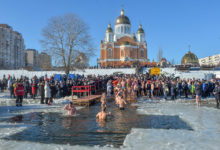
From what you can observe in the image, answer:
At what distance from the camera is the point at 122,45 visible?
237 feet

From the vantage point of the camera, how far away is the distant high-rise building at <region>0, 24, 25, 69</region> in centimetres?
7716

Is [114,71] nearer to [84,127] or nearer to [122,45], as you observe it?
[122,45]

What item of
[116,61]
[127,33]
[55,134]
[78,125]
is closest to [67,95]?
[78,125]

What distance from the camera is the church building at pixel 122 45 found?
71812 millimetres

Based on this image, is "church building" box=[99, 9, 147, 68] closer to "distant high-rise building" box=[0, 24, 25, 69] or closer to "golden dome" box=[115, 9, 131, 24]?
"golden dome" box=[115, 9, 131, 24]

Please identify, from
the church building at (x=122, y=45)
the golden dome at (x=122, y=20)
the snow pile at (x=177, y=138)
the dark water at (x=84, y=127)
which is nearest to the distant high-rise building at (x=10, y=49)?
the church building at (x=122, y=45)

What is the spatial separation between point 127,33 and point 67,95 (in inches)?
2366

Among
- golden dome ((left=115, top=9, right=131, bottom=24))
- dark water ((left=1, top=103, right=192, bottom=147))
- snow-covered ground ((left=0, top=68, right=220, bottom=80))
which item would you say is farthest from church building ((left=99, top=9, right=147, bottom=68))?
dark water ((left=1, top=103, right=192, bottom=147))

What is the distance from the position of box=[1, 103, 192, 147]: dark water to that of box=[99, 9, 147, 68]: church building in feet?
199

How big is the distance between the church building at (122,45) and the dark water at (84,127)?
199 ft

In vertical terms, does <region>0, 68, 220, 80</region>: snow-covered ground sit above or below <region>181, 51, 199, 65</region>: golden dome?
below

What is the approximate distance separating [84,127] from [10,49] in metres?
88.0

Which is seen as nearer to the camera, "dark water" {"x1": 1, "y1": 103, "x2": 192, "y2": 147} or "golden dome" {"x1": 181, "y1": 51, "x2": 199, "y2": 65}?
"dark water" {"x1": 1, "y1": 103, "x2": 192, "y2": 147}

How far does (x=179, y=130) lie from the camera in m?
7.77
